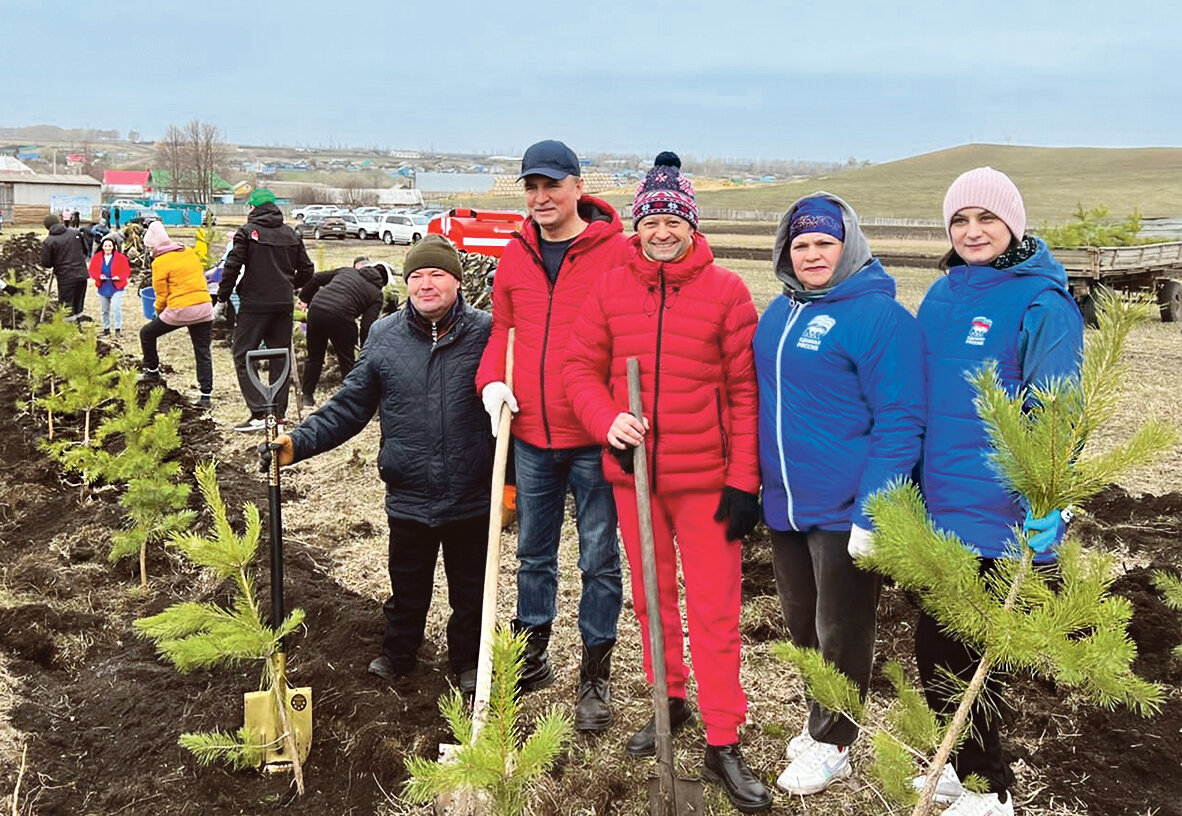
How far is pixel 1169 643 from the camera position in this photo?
411 cm

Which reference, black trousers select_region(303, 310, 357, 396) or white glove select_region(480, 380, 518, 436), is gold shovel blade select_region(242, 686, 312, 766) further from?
black trousers select_region(303, 310, 357, 396)

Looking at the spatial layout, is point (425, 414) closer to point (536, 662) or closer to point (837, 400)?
point (536, 662)

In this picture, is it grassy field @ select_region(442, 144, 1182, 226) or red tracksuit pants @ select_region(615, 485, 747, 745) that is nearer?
red tracksuit pants @ select_region(615, 485, 747, 745)

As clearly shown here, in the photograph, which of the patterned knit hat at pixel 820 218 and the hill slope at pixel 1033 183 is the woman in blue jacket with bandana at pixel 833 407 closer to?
the patterned knit hat at pixel 820 218

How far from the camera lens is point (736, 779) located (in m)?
3.01

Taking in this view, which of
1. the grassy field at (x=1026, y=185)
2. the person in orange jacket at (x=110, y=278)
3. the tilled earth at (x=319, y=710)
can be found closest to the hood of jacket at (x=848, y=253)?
the tilled earth at (x=319, y=710)

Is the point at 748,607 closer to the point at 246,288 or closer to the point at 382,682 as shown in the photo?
the point at 382,682

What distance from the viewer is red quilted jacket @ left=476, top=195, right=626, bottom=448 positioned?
3299mm

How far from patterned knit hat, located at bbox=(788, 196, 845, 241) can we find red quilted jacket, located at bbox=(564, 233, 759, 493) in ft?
0.89

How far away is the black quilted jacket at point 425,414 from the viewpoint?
3.47 metres

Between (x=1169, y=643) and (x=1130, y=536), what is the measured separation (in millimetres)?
1585

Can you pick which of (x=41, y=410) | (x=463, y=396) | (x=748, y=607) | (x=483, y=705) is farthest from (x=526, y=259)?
(x=41, y=410)

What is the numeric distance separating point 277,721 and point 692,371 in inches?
70.3

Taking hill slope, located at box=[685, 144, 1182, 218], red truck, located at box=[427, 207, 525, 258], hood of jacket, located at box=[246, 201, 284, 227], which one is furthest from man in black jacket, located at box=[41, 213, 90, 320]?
hill slope, located at box=[685, 144, 1182, 218]
